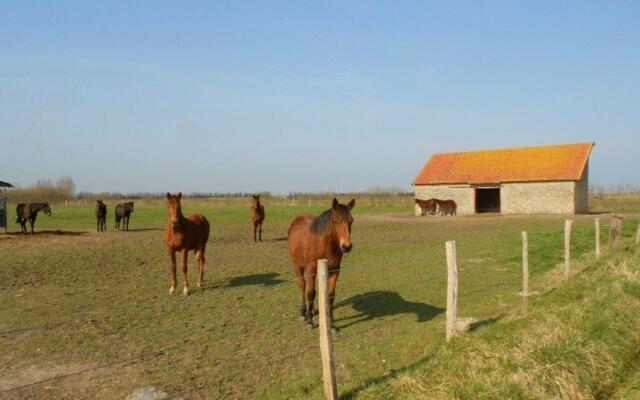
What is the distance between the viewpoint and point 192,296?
958cm

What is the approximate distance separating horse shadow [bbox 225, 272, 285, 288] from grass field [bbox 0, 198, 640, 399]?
0.02 metres

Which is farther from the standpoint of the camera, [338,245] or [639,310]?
[338,245]

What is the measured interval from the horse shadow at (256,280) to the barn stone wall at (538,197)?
26158 mm

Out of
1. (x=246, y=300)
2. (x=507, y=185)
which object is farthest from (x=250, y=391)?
(x=507, y=185)

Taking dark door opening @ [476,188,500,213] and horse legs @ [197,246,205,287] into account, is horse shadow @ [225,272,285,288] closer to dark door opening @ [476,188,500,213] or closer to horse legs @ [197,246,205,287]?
horse legs @ [197,246,205,287]

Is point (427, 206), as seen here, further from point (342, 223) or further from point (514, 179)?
point (342, 223)

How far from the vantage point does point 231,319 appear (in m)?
7.81

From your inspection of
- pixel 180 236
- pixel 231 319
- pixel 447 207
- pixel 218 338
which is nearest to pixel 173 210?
pixel 180 236

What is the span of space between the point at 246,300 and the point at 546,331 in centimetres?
558

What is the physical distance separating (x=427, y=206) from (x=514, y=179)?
6579mm

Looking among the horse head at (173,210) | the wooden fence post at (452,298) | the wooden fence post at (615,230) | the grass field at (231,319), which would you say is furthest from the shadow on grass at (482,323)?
the wooden fence post at (615,230)

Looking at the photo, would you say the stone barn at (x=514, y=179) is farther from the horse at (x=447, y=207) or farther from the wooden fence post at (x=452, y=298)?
the wooden fence post at (x=452, y=298)

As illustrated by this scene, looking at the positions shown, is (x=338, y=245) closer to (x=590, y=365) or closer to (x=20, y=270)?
(x=590, y=365)

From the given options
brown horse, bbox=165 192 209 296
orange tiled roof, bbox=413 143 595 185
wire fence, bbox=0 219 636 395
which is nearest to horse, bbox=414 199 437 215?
orange tiled roof, bbox=413 143 595 185
